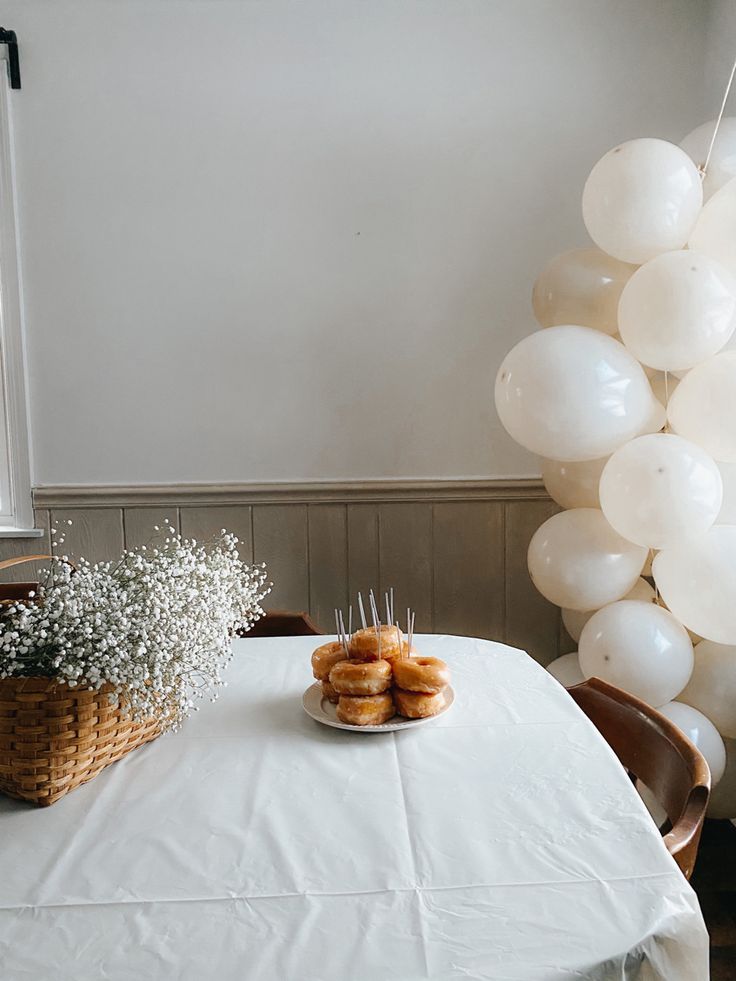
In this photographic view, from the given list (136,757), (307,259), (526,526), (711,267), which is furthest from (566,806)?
(307,259)

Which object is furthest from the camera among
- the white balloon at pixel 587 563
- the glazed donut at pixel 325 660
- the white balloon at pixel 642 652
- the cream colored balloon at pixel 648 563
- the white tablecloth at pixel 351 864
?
the cream colored balloon at pixel 648 563

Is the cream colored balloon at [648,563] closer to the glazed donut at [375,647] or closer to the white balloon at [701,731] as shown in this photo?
the white balloon at [701,731]

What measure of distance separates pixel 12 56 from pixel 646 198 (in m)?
1.85

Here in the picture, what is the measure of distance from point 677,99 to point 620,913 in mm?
2380

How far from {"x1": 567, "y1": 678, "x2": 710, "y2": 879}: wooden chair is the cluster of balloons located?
0.43m

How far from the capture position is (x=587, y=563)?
77.2 inches

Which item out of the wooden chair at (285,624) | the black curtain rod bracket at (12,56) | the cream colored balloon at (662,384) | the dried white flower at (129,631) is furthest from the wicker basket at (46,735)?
the black curtain rod bracket at (12,56)

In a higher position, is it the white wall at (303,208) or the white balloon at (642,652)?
the white wall at (303,208)

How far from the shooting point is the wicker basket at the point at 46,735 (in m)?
1.06

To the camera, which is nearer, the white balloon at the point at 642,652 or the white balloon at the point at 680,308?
the white balloon at the point at 680,308

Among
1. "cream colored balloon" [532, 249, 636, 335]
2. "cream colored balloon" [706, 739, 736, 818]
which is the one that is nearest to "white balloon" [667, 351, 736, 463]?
"cream colored balloon" [532, 249, 636, 335]

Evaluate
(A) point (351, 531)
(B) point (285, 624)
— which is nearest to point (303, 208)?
(A) point (351, 531)

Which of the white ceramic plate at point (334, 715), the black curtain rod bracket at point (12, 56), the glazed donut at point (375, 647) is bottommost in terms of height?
the white ceramic plate at point (334, 715)

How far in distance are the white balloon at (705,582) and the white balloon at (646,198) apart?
0.67m
